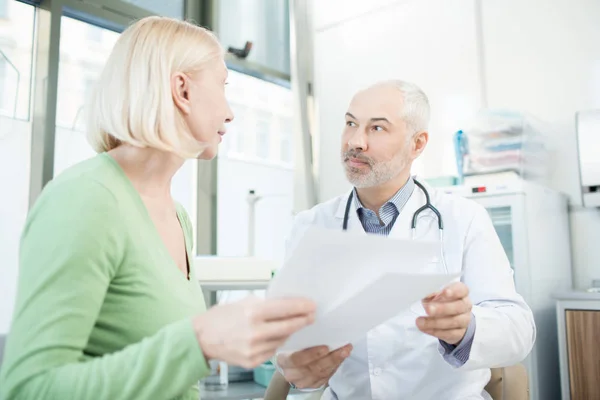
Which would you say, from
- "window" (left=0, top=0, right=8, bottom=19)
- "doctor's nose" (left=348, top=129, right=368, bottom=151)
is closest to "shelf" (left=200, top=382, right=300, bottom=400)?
"doctor's nose" (left=348, top=129, right=368, bottom=151)

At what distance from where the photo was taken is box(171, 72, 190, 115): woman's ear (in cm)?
91

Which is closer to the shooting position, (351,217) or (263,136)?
(351,217)

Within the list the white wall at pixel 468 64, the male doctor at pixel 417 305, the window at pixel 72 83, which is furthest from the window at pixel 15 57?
the male doctor at pixel 417 305

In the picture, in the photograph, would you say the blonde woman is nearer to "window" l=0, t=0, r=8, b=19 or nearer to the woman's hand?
the woman's hand

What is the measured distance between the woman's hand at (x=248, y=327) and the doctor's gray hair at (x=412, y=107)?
1.20 metres

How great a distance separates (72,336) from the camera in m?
0.68

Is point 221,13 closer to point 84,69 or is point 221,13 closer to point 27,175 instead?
point 84,69

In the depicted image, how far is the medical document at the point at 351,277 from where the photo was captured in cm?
64

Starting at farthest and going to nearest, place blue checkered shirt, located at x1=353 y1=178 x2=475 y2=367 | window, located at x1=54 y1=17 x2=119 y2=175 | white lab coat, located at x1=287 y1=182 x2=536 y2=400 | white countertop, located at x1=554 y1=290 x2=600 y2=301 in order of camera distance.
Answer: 1. window, located at x1=54 y1=17 x2=119 y2=175
2. white countertop, located at x1=554 y1=290 x2=600 y2=301
3. blue checkered shirt, located at x1=353 y1=178 x2=475 y2=367
4. white lab coat, located at x1=287 y1=182 x2=536 y2=400

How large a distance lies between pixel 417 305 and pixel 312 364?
0.51 metres

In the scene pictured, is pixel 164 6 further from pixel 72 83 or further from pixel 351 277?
pixel 351 277

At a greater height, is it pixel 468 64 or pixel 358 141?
pixel 468 64

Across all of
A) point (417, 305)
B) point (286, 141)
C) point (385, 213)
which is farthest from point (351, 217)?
point (286, 141)

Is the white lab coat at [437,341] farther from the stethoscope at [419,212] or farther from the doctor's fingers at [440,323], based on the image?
the doctor's fingers at [440,323]
